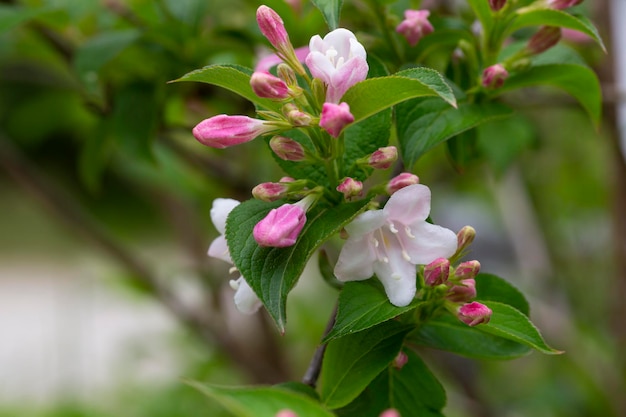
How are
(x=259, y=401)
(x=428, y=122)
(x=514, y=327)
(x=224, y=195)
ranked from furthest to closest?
(x=224, y=195), (x=428, y=122), (x=514, y=327), (x=259, y=401)

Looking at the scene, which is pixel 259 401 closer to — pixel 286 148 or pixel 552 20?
pixel 286 148

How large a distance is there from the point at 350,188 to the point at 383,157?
0.05 metres

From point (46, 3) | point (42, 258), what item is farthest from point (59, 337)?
point (46, 3)

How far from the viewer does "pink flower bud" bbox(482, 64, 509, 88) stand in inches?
27.4

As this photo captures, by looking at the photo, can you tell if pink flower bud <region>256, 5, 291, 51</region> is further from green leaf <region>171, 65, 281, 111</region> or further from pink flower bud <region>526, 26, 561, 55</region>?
pink flower bud <region>526, 26, 561, 55</region>

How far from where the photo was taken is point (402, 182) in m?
0.62

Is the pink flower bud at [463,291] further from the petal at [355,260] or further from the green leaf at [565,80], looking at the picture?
the green leaf at [565,80]

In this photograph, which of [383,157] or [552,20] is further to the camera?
[552,20]

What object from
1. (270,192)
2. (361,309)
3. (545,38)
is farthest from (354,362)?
(545,38)

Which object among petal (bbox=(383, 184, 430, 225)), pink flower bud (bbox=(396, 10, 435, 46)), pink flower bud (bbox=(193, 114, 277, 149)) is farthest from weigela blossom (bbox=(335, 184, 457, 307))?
pink flower bud (bbox=(396, 10, 435, 46))

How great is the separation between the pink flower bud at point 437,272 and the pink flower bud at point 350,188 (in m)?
0.09

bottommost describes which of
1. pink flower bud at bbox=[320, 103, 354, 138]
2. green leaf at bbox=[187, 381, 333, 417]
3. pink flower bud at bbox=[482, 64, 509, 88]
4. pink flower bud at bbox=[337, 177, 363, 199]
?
green leaf at bbox=[187, 381, 333, 417]

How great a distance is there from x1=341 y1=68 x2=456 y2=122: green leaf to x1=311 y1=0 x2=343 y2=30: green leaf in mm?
74

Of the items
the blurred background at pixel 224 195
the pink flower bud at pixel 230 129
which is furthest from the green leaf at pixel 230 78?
the blurred background at pixel 224 195
